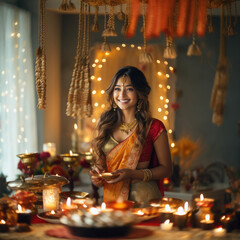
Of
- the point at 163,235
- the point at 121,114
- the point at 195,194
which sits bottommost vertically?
the point at 195,194

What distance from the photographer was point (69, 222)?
8.11ft

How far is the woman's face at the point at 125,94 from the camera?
138 inches

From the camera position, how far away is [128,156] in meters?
3.50

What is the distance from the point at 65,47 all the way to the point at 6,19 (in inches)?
53.7

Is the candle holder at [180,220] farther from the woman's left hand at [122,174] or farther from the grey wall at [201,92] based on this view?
the grey wall at [201,92]

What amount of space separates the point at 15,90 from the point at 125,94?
2623 mm

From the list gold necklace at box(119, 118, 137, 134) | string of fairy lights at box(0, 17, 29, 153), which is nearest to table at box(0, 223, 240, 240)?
gold necklace at box(119, 118, 137, 134)

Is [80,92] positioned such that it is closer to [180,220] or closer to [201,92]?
[180,220]

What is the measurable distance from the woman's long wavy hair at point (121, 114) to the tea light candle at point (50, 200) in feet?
1.92

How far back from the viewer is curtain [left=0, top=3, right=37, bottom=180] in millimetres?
5613

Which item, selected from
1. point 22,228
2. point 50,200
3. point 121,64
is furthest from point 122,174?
point 121,64

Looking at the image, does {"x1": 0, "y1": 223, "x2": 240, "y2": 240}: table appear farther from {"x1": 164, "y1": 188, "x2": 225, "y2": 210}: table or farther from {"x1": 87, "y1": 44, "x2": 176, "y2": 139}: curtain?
{"x1": 87, "y1": 44, "x2": 176, "y2": 139}: curtain

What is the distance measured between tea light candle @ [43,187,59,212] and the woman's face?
0.80 m

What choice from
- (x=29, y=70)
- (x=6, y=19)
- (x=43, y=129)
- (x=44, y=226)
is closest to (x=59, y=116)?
(x=43, y=129)
